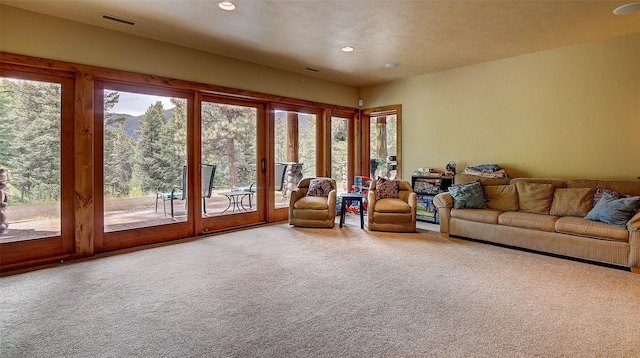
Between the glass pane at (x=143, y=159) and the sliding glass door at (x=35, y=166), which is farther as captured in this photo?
the glass pane at (x=143, y=159)

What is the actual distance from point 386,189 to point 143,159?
12.6 feet

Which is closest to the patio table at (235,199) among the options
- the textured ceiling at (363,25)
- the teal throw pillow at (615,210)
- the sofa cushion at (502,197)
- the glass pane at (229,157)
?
the glass pane at (229,157)

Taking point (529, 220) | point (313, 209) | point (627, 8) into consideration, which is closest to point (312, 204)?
point (313, 209)

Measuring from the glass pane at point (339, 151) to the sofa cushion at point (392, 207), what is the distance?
80.5 inches

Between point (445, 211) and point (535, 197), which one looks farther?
point (445, 211)

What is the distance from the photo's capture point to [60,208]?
396cm

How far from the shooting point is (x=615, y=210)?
3.76m

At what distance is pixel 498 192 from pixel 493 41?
2.18 meters

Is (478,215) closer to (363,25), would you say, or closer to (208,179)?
(363,25)

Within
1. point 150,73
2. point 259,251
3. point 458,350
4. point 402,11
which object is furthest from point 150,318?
point 402,11

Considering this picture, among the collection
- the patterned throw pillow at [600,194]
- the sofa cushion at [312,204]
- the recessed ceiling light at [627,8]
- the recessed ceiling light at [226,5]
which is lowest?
the sofa cushion at [312,204]

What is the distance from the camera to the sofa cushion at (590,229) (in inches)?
143

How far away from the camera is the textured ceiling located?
3.51 meters

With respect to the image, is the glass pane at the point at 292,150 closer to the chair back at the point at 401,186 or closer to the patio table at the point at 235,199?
the patio table at the point at 235,199
